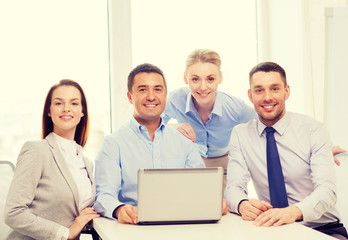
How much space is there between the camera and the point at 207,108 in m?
2.87

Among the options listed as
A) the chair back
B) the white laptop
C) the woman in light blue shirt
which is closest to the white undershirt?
the chair back

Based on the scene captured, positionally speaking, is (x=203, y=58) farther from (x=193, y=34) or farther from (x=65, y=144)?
(x=65, y=144)

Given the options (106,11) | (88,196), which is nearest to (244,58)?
(106,11)

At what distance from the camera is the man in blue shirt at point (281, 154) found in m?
2.11

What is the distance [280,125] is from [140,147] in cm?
77

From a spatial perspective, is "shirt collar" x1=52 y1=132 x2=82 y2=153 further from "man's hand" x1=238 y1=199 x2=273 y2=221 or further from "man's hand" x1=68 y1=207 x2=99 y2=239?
"man's hand" x1=238 y1=199 x2=273 y2=221

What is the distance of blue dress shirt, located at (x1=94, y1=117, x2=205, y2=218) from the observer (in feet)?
6.63

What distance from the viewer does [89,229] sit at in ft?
6.41

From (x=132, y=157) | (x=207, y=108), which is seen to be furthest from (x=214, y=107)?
(x=132, y=157)

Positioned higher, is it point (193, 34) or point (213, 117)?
point (193, 34)

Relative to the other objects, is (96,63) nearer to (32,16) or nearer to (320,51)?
(32,16)

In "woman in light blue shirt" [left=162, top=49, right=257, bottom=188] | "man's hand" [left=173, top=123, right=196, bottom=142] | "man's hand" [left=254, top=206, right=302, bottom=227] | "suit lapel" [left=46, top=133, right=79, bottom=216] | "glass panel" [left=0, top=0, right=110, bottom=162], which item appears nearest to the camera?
"man's hand" [left=254, top=206, right=302, bottom=227]

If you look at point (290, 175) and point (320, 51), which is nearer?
point (290, 175)

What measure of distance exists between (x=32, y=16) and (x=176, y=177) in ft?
7.00
